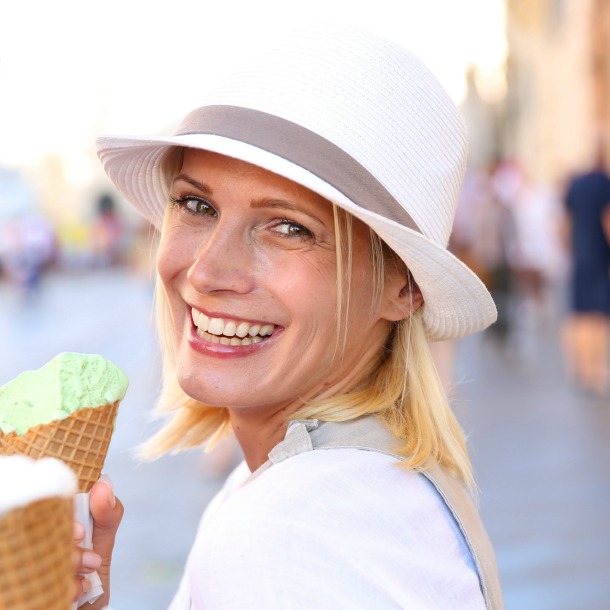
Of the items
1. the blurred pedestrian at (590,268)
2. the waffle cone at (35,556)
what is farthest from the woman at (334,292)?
the blurred pedestrian at (590,268)

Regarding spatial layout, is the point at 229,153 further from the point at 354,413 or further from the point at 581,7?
the point at 581,7

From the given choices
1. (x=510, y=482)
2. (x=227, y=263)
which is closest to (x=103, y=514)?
(x=227, y=263)

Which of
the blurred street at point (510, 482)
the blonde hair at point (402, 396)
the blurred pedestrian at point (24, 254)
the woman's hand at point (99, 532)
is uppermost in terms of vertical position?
the blonde hair at point (402, 396)

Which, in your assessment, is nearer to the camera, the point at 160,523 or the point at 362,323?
the point at 362,323

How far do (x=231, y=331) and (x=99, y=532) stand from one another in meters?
0.42

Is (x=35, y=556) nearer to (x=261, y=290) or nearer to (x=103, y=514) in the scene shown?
(x=103, y=514)

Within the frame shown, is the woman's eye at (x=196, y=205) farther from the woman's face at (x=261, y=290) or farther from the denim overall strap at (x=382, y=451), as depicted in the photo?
the denim overall strap at (x=382, y=451)

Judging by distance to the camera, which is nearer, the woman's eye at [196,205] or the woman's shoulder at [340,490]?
the woman's shoulder at [340,490]

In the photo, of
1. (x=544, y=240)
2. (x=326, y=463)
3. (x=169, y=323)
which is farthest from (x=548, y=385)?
(x=326, y=463)

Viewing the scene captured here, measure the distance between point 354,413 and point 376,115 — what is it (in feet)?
1.69

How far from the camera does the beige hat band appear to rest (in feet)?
5.39

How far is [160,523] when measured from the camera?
552cm

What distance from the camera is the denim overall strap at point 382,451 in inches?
63.3

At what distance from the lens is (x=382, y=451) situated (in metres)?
1.60
